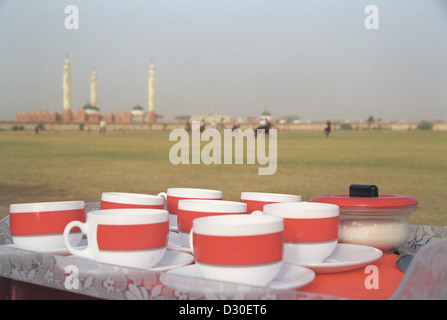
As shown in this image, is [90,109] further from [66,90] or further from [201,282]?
[201,282]

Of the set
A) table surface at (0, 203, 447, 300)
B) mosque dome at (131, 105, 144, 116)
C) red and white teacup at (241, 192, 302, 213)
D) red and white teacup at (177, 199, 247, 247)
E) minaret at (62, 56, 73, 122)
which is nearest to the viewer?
table surface at (0, 203, 447, 300)

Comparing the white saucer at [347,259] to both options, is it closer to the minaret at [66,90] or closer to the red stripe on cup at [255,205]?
the red stripe on cup at [255,205]

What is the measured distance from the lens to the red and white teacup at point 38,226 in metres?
1.28

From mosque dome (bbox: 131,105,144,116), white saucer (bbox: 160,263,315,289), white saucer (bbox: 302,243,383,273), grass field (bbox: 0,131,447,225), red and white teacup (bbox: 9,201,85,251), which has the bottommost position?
grass field (bbox: 0,131,447,225)

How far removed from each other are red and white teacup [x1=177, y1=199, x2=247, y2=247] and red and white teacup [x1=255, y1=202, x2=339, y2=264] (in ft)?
0.29

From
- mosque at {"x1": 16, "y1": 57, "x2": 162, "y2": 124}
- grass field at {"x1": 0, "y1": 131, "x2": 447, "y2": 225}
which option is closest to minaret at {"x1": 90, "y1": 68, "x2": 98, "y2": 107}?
mosque at {"x1": 16, "y1": 57, "x2": 162, "y2": 124}

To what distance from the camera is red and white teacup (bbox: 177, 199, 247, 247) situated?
1205 mm

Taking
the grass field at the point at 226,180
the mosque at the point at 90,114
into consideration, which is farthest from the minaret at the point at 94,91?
the grass field at the point at 226,180

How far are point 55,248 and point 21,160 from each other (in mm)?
18743

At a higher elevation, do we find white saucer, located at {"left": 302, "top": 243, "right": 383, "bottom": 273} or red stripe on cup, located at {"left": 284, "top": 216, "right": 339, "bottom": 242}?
red stripe on cup, located at {"left": 284, "top": 216, "right": 339, "bottom": 242}

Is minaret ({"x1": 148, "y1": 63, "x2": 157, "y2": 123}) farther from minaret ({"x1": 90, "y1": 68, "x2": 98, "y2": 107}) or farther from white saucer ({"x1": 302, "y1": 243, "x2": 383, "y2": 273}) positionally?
white saucer ({"x1": 302, "y1": 243, "x2": 383, "y2": 273})

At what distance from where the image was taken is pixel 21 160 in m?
18.8

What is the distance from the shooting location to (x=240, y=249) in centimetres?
92
